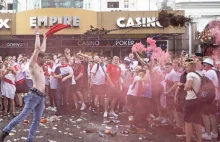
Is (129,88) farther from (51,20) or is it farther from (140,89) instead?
(51,20)

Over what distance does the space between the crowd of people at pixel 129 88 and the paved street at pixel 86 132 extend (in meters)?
0.45

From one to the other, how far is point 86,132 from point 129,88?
68.8 inches

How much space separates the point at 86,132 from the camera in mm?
8078

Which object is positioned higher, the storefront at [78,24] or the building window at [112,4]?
the building window at [112,4]

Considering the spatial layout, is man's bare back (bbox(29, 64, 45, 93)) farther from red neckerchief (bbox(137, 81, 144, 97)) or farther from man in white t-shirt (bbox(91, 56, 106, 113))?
man in white t-shirt (bbox(91, 56, 106, 113))

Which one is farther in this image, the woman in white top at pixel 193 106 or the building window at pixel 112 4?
the building window at pixel 112 4

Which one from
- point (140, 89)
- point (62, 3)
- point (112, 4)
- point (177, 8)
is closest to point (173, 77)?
point (140, 89)

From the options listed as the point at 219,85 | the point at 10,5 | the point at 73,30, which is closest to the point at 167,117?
the point at 219,85

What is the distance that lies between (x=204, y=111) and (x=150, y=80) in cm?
198

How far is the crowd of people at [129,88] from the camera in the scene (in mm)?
7441

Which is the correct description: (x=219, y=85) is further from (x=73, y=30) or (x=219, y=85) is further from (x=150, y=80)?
(x=73, y=30)

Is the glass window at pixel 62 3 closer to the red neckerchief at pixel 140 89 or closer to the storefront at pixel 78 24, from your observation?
the storefront at pixel 78 24

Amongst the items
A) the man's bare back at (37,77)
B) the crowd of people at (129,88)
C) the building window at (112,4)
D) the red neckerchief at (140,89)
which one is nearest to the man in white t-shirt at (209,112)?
the crowd of people at (129,88)

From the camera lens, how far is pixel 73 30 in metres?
19.4
